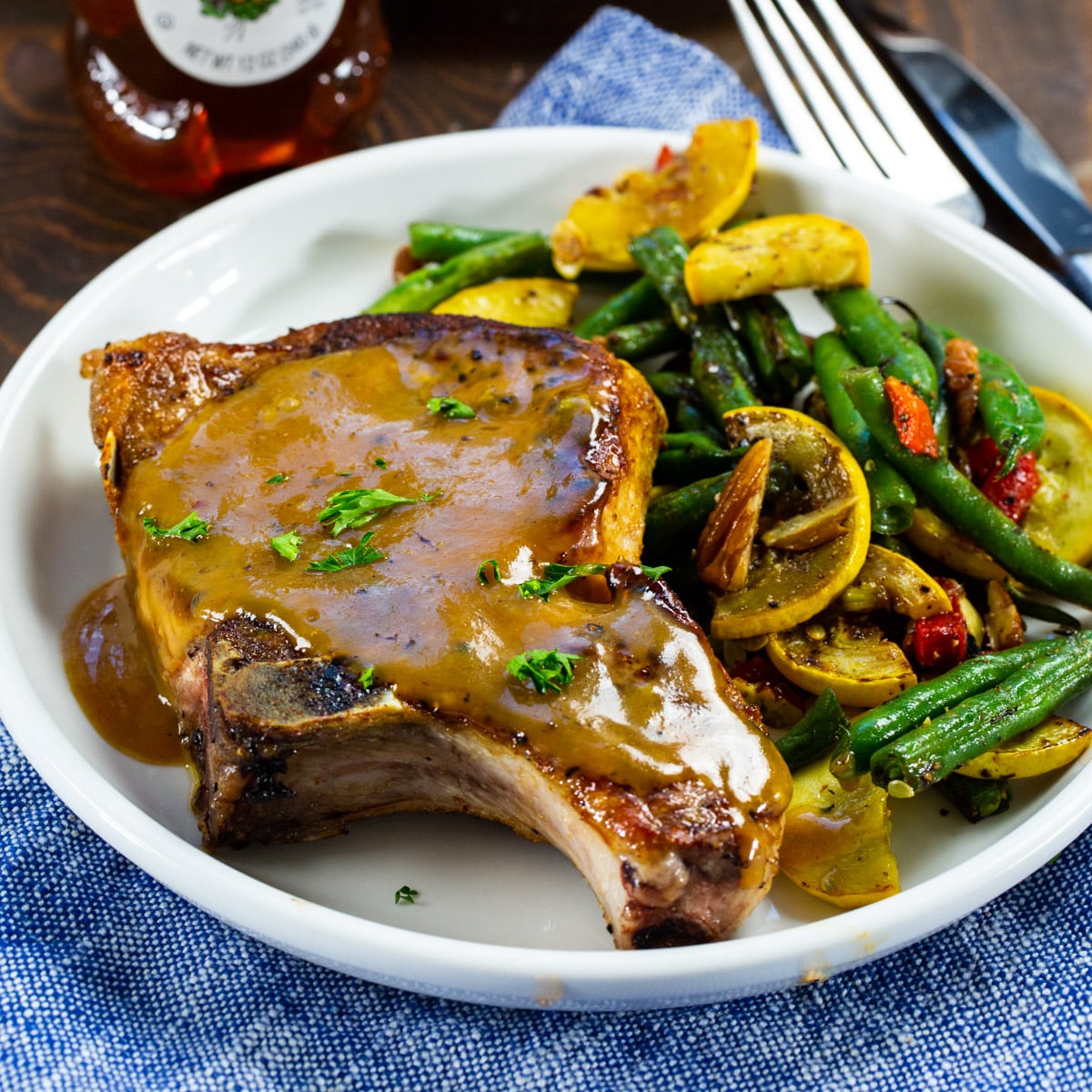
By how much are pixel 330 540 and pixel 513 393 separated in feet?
2.35

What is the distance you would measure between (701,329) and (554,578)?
1409 millimetres

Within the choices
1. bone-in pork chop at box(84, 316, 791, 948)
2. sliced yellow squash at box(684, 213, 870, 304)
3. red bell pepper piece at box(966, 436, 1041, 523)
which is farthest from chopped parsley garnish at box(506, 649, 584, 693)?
sliced yellow squash at box(684, 213, 870, 304)

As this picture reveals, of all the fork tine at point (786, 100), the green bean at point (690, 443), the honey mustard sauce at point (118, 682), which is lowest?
the honey mustard sauce at point (118, 682)

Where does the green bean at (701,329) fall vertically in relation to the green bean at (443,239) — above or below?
above

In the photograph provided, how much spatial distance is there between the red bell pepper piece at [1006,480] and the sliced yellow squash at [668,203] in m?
1.30

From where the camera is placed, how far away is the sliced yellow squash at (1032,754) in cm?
313

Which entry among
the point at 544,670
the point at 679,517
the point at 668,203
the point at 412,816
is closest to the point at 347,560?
the point at 544,670

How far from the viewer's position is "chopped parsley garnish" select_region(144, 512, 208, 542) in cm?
320

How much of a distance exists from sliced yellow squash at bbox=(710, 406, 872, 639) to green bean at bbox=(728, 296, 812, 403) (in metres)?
0.37

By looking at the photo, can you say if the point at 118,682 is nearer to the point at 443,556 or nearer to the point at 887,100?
the point at 443,556

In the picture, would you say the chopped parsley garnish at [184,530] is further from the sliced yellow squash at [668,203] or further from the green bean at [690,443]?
the sliced yellow squash at [668,203]

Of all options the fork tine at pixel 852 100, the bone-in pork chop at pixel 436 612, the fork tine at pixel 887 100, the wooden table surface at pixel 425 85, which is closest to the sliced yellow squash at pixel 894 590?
the bone-in pork chop at pixel 436 612

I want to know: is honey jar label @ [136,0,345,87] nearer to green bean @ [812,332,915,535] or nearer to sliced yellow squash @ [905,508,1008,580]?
green bean @ [812,332,915,535]

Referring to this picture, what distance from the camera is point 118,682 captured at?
134 inches
